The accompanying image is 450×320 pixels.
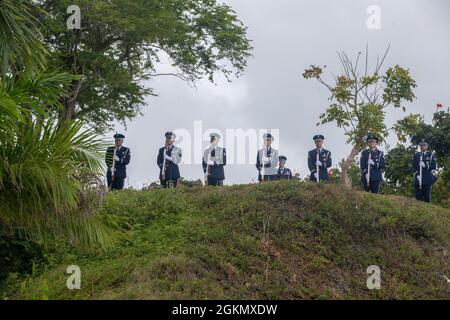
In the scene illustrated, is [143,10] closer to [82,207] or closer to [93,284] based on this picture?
[93,284]

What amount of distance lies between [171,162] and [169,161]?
60mm

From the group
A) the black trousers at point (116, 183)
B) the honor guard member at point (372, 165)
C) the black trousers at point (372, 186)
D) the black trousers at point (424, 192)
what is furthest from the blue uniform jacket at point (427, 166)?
the black trousers at point (116, 183)

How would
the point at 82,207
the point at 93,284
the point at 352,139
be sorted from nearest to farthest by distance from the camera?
the point at 82,207
the point at 93,284
the point at 352,139

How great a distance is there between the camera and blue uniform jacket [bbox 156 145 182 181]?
21.5 m

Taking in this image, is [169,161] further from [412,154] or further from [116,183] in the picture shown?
[412,154]

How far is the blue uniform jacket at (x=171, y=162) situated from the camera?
21547 millimetres

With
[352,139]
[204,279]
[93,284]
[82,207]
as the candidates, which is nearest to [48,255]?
[93,284]

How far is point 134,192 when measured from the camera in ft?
61.2

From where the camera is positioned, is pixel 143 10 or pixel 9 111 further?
pixel 143 10

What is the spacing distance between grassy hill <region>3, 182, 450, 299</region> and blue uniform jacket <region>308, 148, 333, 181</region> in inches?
130

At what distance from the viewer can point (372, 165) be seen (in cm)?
2136

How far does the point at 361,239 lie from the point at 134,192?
5.58m

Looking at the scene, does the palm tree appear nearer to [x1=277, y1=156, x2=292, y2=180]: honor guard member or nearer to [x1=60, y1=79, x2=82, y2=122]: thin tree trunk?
[x1=277, y1=156, x2=292, y2=180]: honor guard member

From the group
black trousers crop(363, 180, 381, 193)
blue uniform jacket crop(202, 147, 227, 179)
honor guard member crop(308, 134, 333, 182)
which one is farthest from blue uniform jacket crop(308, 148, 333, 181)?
blue uniform jacket crop(202, 147, 227, 179)
